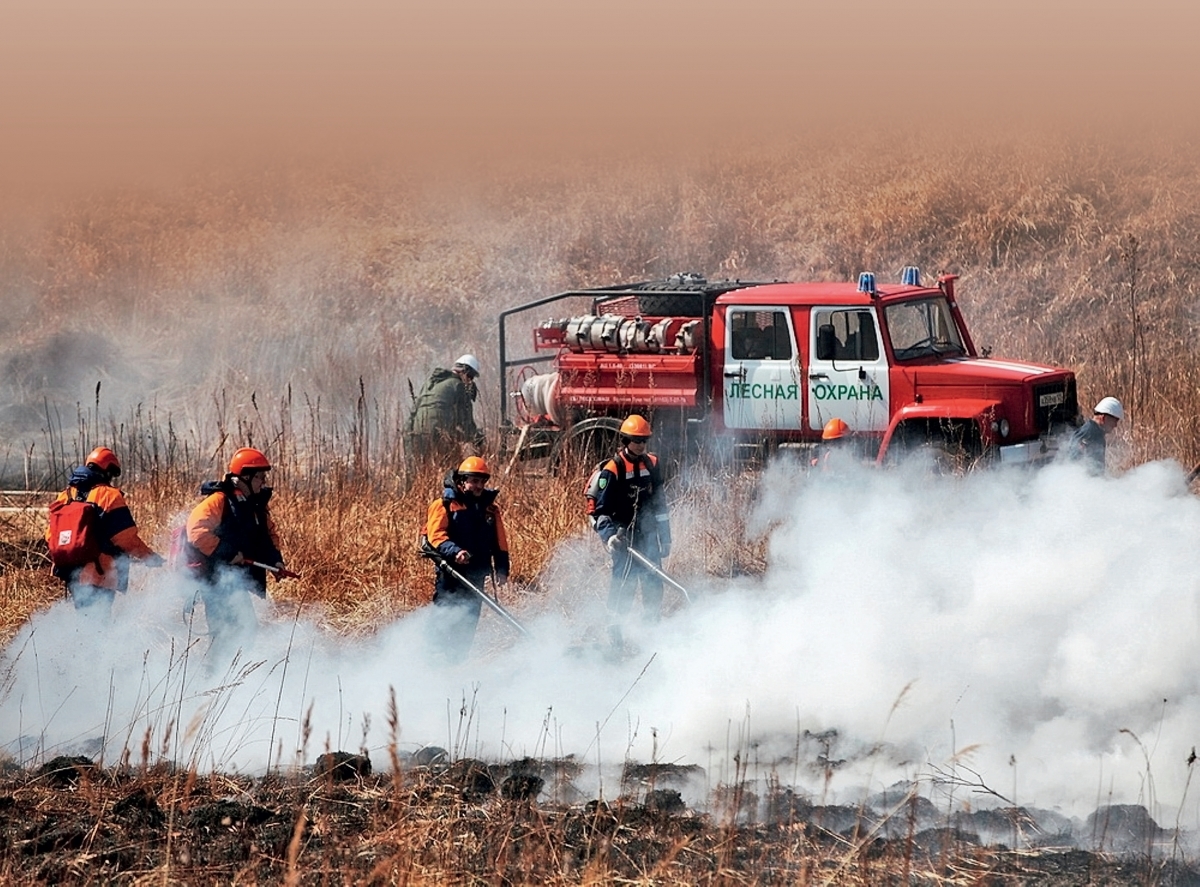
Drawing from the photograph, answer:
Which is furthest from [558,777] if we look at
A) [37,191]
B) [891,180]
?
[37,191]

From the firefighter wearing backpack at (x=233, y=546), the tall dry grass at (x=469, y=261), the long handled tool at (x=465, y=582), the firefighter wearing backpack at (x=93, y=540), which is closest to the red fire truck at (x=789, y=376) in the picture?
the tall dry grass at (x=469, y=261)

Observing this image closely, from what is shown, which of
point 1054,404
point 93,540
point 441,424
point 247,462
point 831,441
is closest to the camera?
point 247,462

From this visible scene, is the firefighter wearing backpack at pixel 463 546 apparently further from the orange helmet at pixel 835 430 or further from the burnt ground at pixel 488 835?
the orange helmet at pixel 835 430

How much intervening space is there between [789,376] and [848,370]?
56cm

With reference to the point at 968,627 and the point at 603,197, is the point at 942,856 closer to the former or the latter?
the point at 968,627

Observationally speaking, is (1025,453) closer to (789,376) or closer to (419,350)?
(789,376)

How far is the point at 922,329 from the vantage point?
1367 centimetres

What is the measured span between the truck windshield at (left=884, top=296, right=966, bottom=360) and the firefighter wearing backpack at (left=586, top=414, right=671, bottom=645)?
3.79 m

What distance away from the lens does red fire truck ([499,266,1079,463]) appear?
12.9 meters

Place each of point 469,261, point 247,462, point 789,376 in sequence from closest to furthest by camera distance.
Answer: point 247,462 < point 789,376 < point 469,261

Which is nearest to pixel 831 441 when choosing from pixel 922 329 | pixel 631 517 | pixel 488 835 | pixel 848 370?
pixel 848 370

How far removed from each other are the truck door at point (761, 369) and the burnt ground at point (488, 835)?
6.21 meters

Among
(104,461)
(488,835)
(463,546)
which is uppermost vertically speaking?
(104,461)

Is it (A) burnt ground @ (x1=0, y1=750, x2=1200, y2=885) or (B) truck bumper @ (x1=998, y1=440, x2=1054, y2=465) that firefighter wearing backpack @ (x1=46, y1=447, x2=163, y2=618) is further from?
(B) truck bumper @ (x1=998, y1=440, x2=1054, y2=465)
